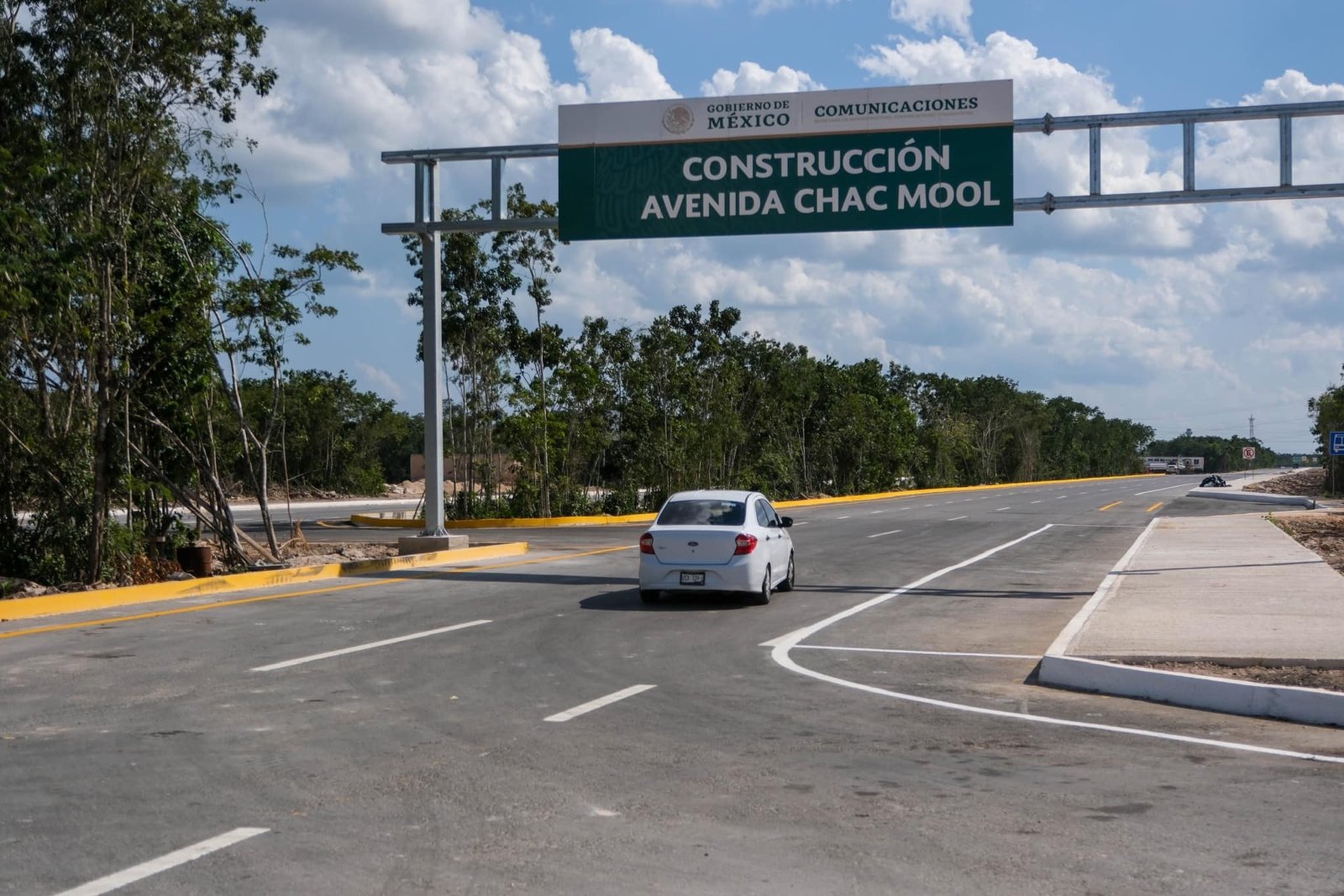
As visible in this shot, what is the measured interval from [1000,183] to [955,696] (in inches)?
485

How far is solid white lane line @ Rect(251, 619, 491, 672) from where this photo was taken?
37.6 feet

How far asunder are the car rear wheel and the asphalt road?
5.47ft

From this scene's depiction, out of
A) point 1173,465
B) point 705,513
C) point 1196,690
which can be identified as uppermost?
point 1173,465

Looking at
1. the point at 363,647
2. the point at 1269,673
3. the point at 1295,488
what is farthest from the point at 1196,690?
the point at 1295,488

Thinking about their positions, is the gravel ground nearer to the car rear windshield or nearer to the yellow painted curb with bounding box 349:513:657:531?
the car rear windshield

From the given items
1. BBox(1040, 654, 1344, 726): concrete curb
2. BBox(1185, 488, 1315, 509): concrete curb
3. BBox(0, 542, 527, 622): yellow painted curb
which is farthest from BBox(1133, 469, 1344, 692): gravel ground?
BBox(0, 542, 527, 622): yellow painted curb

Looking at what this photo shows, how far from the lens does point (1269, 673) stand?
10.6m

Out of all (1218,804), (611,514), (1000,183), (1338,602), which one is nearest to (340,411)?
(611,514)

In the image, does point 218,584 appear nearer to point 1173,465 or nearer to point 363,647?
point 363,647

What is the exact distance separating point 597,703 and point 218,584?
10671mm

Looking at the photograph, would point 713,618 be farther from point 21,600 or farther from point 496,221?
point 496,221

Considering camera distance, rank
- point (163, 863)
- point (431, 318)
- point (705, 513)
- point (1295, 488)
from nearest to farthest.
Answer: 1. point (163, 863)
2. point (705, 513)
3. point (431, 318)
4. point (1295, 488)

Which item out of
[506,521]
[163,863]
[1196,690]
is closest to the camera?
[163,863]

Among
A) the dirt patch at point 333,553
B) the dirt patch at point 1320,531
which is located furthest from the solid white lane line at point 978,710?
the dirt patch at point 333,553
